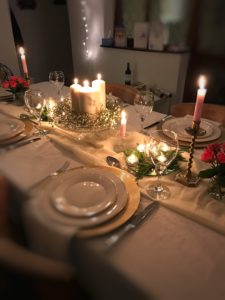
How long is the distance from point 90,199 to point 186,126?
617mm

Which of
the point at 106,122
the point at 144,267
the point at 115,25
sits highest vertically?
the point at 115,25

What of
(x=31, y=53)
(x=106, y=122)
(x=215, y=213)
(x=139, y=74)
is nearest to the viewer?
(x=215, y=213)

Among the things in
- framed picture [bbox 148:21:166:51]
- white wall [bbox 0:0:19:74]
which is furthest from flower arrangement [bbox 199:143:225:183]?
white wall [bbox 0:0:19:74]

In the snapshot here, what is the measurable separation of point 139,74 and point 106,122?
1868mm

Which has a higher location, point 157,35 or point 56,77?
point 157,35

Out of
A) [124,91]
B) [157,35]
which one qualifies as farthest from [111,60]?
[124,91]

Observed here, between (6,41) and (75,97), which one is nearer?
(75,97)

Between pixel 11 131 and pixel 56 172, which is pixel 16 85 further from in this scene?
pixel 56 172

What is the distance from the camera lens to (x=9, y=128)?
3.50 feet

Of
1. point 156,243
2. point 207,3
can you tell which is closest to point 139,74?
point 207,3

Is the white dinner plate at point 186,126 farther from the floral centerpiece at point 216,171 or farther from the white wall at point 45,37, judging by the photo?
the white wall at point 45,37

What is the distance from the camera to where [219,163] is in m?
0.66

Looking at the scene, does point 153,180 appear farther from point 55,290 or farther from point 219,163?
point 55,290

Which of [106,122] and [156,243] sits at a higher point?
[106,122]
